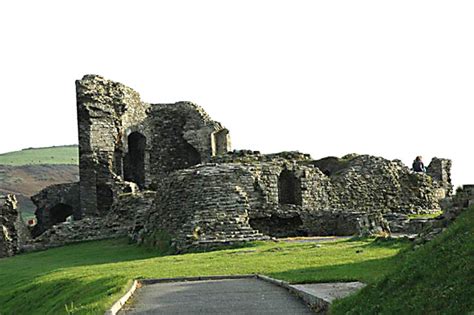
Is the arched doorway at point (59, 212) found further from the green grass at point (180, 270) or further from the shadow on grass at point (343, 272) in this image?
the shadow on grass at point (343, 272)

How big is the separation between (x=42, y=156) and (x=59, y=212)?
72789 mm

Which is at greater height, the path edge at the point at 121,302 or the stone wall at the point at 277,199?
the stone wall at the point at 277,199

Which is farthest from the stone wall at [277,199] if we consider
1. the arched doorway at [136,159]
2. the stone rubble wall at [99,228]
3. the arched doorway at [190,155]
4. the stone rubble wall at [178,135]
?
the arched doorway at [136,159]

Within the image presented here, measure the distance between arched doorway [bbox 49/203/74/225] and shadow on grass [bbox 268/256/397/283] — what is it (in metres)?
31.2

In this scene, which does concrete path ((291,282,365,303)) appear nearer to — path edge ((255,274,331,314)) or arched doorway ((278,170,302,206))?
path edge ((255,274,331,314))

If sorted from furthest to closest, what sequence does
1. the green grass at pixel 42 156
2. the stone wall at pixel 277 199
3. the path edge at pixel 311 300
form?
1. the green grass at pixel 42 156
2. the stone wall at pixel 277 199
3. the path edge at pixel 311 300

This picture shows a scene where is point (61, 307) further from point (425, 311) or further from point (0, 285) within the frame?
point (425, 311)

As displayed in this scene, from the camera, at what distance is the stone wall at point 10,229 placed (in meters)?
37.2

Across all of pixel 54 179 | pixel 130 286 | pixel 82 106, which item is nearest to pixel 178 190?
pixel 82 106

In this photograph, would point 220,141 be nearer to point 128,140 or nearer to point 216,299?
point 128,140

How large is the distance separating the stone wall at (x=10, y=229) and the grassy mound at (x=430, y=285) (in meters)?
28.1

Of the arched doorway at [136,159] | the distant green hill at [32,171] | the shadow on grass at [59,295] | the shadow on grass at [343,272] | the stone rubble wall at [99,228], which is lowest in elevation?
the shadow on grass at [59,295]

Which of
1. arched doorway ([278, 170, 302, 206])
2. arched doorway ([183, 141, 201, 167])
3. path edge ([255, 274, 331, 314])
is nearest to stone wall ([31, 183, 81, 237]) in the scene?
arched doorway ([183, 141, 201, 167])

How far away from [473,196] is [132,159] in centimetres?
3222
